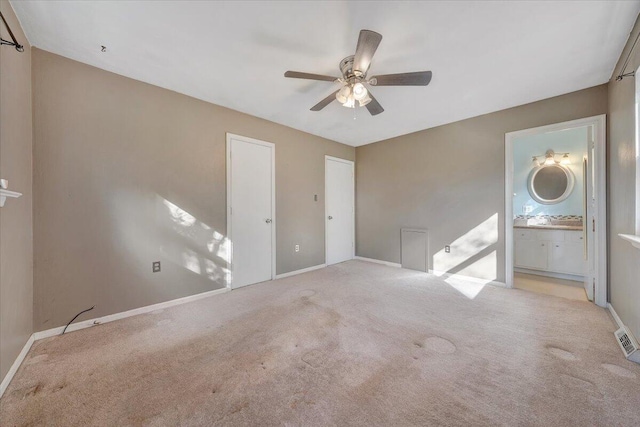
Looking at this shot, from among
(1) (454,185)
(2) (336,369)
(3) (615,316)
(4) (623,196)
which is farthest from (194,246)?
(3) (615,316)

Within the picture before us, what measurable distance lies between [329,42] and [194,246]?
8.64ft

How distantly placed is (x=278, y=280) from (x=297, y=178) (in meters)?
1.74

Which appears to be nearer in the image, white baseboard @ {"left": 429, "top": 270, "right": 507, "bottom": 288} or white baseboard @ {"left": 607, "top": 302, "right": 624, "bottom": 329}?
white baseboard @ {"left": 607, "top": 302, "right": 624, "bottom": 329}

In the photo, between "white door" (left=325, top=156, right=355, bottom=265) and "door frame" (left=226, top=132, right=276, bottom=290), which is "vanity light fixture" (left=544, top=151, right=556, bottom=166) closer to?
"white door" (left=325, top=156, right=355, bottom=265)

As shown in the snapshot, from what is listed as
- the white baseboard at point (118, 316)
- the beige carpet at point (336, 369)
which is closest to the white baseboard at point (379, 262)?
the beige carpet at point (336, 369)

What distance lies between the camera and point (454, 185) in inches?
146

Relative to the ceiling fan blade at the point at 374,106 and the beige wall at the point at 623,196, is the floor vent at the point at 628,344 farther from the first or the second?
the ceiling fan blade at the point at 374,106

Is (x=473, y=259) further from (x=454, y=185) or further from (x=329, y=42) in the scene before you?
(x=329, y=42)

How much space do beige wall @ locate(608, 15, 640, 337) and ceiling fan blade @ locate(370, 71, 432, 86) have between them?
1537mm

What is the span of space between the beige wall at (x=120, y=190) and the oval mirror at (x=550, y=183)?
530 centimetres

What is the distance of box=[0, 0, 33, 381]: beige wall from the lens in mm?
1508

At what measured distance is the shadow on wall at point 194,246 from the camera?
2.67 meters

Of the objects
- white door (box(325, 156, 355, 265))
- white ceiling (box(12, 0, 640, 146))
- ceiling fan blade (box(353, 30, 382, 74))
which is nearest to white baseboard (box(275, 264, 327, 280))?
white door (box(325, 156, 355, 265))

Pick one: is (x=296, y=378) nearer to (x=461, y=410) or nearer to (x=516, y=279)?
(x=461, y=410)
